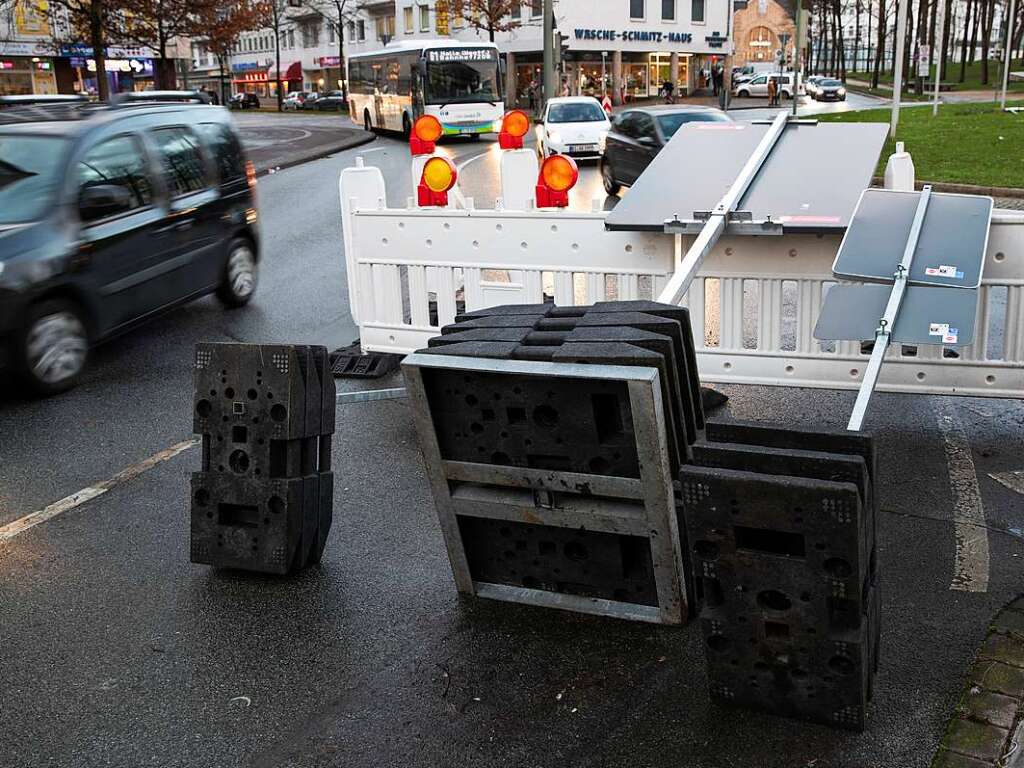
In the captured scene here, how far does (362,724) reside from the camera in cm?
352

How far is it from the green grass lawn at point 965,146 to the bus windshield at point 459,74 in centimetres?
1237

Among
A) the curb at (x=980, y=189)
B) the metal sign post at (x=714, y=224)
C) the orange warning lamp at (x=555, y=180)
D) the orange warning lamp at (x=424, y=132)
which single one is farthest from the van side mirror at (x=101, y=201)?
the curb at (x=980, y=189)

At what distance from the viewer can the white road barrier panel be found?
6.04 metres

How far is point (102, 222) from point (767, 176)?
187 inches

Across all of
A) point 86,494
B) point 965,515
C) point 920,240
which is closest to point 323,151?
point 86,494

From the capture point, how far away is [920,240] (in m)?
5.47

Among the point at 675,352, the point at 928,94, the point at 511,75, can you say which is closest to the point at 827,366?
the point at 675,352

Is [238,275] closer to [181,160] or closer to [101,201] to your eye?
[181,160]

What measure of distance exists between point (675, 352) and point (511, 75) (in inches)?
2752

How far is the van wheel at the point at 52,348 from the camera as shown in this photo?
7363mm

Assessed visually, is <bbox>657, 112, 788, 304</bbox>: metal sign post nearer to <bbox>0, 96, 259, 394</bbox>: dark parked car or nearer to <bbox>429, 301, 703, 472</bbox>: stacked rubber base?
<bbox>429, 301, 703, 472</bbox>: stacked rubber base

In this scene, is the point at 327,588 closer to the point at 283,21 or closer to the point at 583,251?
the point at 583,251

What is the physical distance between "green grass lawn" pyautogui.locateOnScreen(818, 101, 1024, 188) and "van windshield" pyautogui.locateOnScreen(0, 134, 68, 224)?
46.7 ft

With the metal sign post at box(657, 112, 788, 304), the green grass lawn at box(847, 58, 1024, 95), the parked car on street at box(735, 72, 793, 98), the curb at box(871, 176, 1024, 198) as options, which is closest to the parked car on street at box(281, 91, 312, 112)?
the parked car on street at box(735, 72, 793, 98)
